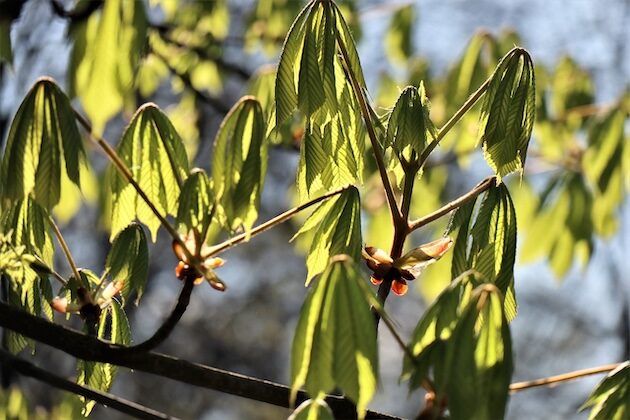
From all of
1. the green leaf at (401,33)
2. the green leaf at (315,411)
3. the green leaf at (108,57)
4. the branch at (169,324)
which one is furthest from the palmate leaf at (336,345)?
the green leaf at (401,33)

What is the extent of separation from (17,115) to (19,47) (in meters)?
2.26

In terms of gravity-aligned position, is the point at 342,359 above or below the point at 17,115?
below

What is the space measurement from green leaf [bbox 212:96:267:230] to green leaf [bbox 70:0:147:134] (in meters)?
0.11

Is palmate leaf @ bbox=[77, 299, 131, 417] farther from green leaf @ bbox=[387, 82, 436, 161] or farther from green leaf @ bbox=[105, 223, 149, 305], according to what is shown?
green leaf @ bbox=[387, 82, 436, 161]

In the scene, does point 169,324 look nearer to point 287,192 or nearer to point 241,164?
point 241,164

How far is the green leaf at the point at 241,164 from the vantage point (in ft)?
3.22

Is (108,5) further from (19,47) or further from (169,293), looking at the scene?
(169,293)

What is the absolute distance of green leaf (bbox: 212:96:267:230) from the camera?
982 millimetres

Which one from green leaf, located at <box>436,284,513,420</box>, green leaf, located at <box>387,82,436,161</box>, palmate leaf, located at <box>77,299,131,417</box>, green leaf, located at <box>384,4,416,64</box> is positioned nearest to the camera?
green leaf, located at <box>436,284,513,420</box>

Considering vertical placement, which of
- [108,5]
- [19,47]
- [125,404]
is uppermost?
[19,47]

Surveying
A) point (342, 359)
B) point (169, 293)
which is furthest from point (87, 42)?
point (169, 293)

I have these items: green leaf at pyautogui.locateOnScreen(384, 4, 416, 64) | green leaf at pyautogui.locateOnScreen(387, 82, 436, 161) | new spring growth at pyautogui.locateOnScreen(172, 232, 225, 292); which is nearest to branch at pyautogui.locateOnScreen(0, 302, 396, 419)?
new spring growth at pyautogui.locateOnScreen(172, 232, 225, 292)

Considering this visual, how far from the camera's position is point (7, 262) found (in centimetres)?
92

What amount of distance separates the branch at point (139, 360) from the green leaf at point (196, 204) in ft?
0.56
